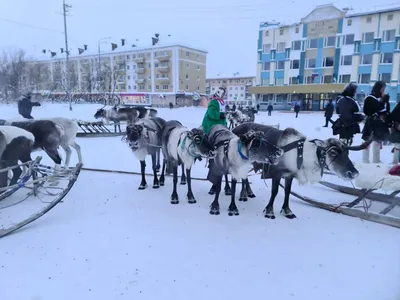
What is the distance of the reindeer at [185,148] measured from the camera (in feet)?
14.2

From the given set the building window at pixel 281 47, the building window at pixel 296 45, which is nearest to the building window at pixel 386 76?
the building window at pixel 296 45

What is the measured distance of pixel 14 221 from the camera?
13.3 ft

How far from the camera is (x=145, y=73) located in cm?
5503

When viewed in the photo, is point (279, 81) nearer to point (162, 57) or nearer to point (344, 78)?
point (344, 78)

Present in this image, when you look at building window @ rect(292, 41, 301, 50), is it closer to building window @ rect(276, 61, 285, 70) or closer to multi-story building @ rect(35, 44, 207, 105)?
building window @ rect(276, 61, 285, 70)

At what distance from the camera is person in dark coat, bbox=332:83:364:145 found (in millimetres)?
5633

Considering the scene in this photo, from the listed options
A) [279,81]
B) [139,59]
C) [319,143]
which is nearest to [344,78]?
[279,81]

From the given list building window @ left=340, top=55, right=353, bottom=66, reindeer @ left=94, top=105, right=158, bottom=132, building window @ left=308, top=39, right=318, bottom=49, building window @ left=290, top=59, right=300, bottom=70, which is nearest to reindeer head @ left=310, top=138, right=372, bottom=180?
reindeer @ left=94, top=105, right=158, bottom=132

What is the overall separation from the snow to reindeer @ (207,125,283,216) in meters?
0.62

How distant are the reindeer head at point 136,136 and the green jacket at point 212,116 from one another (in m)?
1.21

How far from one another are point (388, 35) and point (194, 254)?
3912 centimetres

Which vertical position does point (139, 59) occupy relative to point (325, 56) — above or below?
above

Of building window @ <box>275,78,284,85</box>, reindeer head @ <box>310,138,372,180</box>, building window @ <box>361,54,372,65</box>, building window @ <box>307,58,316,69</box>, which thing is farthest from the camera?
building window @ <box>275,78,284,85</box>

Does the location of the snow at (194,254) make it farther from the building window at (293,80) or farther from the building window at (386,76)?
the building window at (293,80)
